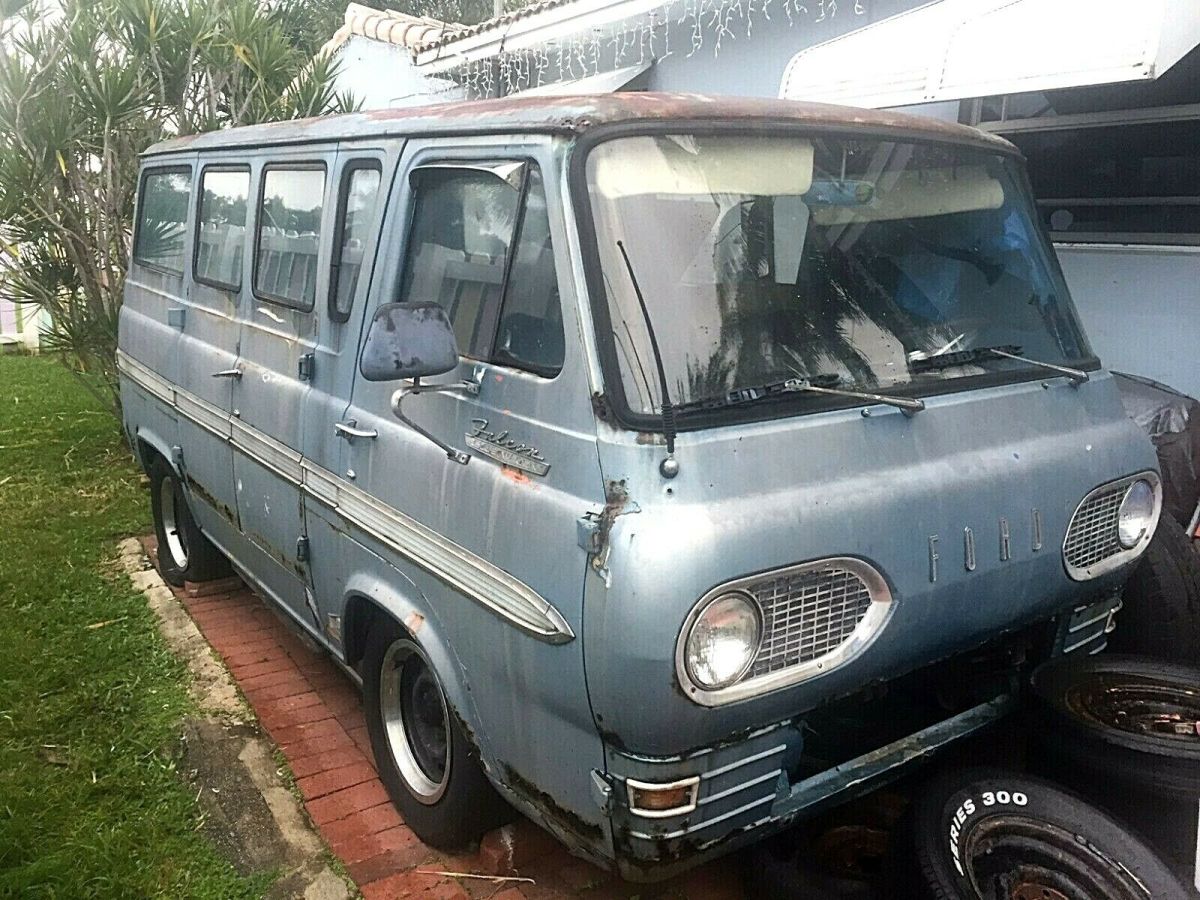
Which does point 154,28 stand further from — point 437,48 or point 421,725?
point 421,725

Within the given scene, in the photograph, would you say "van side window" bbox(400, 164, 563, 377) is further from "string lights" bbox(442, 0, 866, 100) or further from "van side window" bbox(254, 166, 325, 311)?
"string lights" bbox(442, 0, 866, 100)

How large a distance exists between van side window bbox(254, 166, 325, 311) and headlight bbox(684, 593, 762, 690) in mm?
2026

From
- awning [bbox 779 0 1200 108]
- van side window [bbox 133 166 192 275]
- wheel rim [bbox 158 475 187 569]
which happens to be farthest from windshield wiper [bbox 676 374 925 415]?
wheel rim [bbox 158 475 187 569]

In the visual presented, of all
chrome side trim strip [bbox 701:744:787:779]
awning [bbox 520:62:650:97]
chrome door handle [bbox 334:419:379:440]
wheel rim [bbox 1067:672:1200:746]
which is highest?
awning [bbox 520:62:650:97]

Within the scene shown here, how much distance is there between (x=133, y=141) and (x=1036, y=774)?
785cm

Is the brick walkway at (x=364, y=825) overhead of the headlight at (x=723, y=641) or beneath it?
beneath

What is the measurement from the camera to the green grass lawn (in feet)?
10.8

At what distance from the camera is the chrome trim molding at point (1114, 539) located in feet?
9.78

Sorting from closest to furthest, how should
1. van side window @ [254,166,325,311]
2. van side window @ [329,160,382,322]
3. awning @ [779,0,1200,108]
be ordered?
van side window @ [329,160,382,322] → van side window @ [254,166,325,311] → awning @ [779,0,1200,108]

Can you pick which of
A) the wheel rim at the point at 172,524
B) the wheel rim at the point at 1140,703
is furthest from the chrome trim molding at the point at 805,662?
the wheel rim at the point at 172,524

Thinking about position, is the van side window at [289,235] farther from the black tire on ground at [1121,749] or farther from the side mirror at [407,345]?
the black tire on ground at [1121,749]

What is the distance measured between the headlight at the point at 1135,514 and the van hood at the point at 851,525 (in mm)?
131

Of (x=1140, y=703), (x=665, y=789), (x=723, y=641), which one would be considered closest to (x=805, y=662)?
(x=723, y=641)

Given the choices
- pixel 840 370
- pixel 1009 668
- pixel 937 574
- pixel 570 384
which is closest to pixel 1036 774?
pixel 1009 668
